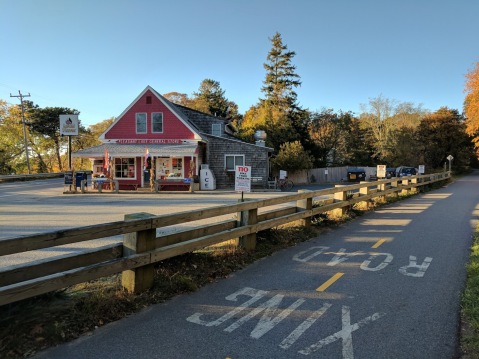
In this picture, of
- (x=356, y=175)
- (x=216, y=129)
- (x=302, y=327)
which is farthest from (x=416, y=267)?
(x=356, y=175)

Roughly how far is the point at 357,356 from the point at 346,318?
0.75m

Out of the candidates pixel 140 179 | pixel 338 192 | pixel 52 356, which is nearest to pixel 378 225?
pixel 338 192

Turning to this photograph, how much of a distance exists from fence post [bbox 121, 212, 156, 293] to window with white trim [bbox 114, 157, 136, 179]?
2190cm

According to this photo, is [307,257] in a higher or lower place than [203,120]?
lower

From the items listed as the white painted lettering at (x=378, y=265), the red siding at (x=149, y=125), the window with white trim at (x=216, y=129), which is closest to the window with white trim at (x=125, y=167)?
the red siding at (x=149, y=125)

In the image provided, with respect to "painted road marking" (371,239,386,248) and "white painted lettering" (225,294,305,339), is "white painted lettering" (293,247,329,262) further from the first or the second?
"white painted lettering" (225,294,305,339)

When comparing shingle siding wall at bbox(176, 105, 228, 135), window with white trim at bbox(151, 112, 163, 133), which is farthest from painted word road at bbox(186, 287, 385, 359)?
shingle siding wall at bbox(176, 105, 228, 135)

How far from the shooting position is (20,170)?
52125mm

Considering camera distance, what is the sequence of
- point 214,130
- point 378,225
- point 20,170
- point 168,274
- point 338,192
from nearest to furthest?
point 168,274 → point 378,225 → point 338,192 → point 214,130 → point 20,170

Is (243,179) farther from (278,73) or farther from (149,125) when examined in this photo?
(278,73)

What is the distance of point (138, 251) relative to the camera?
403 centimetres

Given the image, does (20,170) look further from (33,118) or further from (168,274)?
(168,274)

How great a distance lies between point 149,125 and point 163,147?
9.07 feet

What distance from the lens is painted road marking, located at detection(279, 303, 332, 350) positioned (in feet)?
10.4
